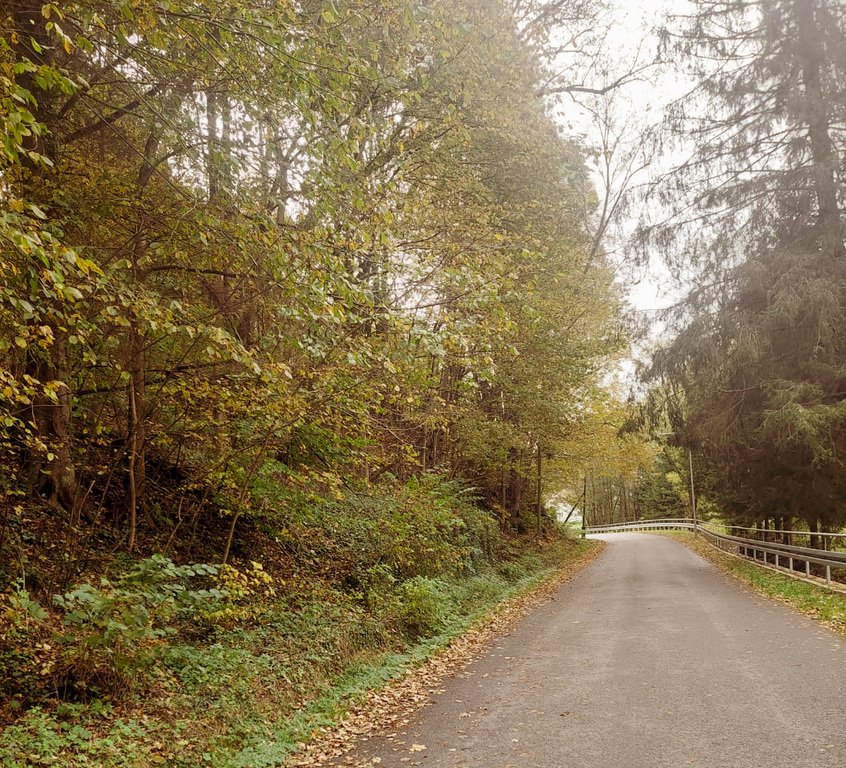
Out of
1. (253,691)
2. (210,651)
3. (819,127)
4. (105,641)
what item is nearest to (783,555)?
(819,127)

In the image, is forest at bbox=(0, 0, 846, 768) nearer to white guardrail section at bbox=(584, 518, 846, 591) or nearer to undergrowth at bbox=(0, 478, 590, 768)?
undergrowth at bbox=(0, 478, 590, 768)

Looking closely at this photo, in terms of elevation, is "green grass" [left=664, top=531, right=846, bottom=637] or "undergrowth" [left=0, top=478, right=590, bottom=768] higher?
"undergrowth" [left=0, top=478, right=590, bottom=768]

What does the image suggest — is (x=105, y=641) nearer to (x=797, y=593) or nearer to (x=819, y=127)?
(x=797, y=593)

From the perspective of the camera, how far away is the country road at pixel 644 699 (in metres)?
4.98

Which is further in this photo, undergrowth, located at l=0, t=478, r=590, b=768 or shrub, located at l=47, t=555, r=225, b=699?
shrub, located at l=47, t=555, r=225, b=699

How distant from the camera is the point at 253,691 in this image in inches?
243

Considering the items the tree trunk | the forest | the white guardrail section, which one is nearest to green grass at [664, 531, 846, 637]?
the white guardrail section

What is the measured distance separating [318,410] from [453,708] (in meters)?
3.67

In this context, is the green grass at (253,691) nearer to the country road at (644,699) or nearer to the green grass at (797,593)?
the country road at (644,699)

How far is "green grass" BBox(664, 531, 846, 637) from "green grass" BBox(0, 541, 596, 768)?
235 inches

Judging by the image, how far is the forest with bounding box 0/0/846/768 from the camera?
5371mm

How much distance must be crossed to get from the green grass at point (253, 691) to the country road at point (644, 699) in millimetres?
953

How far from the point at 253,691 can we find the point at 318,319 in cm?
371

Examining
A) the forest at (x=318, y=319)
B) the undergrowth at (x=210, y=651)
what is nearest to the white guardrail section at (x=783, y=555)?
the forest at (x=318, y=319)
